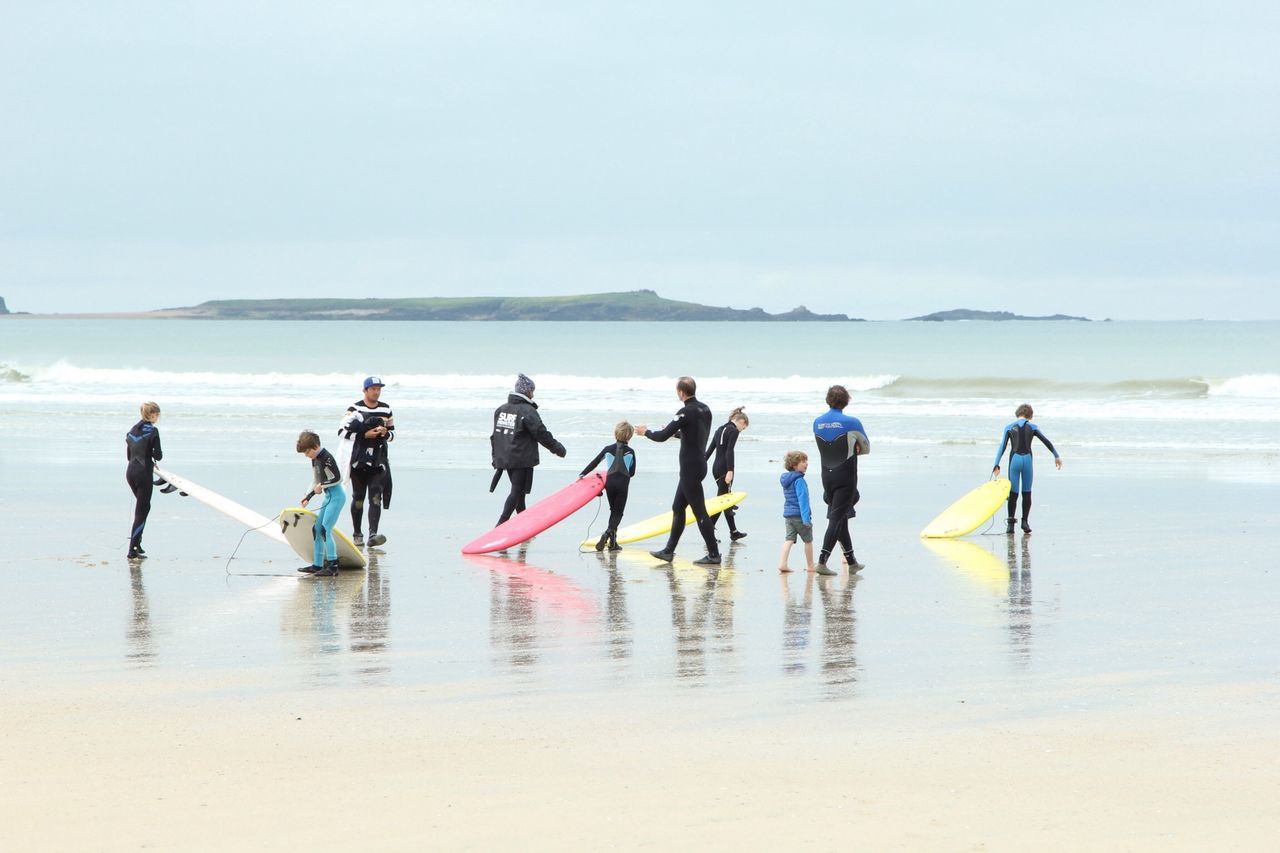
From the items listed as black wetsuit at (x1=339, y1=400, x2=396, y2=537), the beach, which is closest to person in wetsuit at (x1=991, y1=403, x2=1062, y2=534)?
the beach

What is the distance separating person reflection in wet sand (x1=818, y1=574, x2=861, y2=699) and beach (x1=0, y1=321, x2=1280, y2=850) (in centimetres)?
3

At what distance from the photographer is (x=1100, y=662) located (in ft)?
26.2

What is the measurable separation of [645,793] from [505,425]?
7.93 metres

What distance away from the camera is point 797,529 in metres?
11.6

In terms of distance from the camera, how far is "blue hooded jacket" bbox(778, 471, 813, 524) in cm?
1157

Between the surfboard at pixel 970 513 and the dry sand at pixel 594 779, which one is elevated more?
the surfboard at pixel 970 513

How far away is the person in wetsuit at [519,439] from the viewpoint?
43.2ft

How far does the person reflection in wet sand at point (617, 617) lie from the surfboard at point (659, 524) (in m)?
1.35

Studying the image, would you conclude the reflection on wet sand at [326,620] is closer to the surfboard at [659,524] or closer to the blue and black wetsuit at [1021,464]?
the surfboard at [659,524]

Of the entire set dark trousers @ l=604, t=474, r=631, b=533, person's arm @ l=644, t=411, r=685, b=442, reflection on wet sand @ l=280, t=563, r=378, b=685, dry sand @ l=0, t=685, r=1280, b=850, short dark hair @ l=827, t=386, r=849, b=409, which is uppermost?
short dark hair @ l=827, t=386, r=849, b=409

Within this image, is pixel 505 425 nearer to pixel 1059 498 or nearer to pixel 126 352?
pixel 1059 498

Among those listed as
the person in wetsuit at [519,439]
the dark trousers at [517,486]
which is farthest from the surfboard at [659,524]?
the person in wetsuit at [519,439]

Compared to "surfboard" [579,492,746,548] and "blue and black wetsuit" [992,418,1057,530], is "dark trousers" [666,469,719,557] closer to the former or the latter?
"surfboard" [579,492,746,548]

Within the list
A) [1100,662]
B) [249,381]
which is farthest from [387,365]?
[1100,662]
